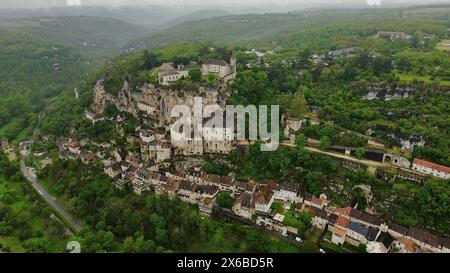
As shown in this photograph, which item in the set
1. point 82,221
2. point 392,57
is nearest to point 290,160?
point 82,221

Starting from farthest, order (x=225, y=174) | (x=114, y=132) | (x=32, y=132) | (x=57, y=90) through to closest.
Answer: (x=57, y=90)
(x=32, y=132)
(x=114, y=132)
(x=225, y=174)

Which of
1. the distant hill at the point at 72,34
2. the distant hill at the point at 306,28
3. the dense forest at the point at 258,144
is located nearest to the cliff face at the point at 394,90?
the dense forest at the point at 258,144

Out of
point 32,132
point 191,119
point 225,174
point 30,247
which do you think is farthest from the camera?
point 32,132

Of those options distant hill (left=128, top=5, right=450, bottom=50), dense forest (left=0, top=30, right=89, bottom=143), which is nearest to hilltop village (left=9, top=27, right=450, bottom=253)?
dense forest (left=0, top=30, right=89, bottom=143)

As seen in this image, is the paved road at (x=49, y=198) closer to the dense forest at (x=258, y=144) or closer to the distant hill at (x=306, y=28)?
the dense forest at (x=258, y=144)

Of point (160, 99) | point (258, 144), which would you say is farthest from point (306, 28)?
point (258, 144)

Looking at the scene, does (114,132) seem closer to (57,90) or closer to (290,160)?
(290,160)

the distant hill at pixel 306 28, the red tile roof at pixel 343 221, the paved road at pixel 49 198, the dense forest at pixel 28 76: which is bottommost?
the paved road at pixel 49 198
